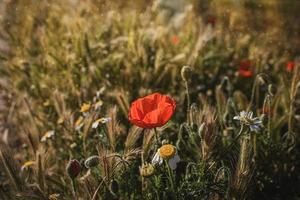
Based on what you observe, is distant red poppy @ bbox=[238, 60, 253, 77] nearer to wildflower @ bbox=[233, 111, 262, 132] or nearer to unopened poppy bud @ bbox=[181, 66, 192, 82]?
unopened poppy bud @ bbox=[181, 66, 192, 82]

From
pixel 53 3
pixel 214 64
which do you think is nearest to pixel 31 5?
pixel 53 3

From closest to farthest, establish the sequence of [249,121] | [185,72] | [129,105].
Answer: [249,121] < [185,72] < [129,105]

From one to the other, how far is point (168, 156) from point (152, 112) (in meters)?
0.14

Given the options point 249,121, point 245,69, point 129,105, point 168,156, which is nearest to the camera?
point 168,156

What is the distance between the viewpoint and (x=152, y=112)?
5.28 ft

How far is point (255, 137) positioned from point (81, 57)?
3.70ft

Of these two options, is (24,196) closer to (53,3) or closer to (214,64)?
(214,64)

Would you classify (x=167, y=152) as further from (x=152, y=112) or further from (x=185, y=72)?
(x=185, y=72)

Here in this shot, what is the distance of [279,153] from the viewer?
209cm

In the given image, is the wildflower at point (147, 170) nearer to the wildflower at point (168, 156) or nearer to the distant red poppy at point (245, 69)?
the wildflower at point (168, 156)

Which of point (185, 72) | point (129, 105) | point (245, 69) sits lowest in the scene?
point (245, 69)

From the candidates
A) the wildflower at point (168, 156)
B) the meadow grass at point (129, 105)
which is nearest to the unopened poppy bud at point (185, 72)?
the meadow grass at point (129, 105)

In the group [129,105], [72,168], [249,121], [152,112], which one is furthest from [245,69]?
[72,168]

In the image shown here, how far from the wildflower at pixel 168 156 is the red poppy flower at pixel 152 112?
0.26 ft
